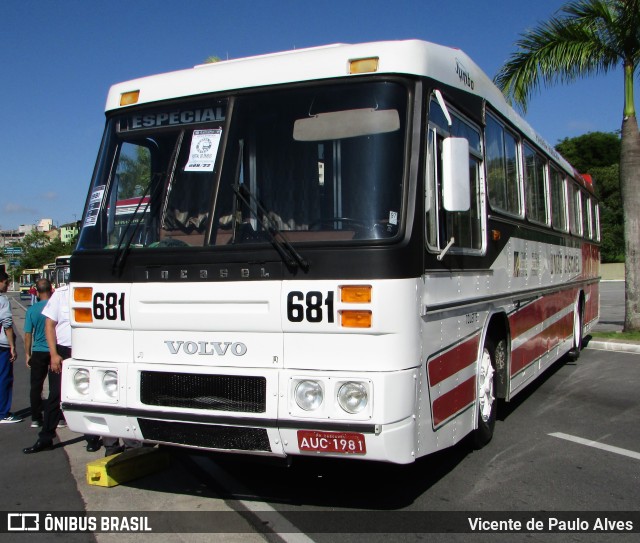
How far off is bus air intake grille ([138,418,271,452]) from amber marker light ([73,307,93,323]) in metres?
0.87

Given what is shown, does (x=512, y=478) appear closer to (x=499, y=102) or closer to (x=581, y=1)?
(x=499, y=102)

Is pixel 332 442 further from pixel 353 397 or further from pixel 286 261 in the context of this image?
pixel 286 261

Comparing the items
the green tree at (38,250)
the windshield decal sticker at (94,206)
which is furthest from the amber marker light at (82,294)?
the green tree at (38,250)

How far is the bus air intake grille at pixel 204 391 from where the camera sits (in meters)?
4.51

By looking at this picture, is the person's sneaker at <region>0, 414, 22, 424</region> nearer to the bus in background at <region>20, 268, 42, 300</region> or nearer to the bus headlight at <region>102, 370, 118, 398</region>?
the bus headlight at <region>102, 370, 118, 398</region>

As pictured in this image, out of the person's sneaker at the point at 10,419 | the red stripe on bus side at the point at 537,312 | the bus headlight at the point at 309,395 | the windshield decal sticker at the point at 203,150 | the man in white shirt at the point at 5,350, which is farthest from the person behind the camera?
the person's sneaker at the point at 10,419

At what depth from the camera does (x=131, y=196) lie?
5.25m

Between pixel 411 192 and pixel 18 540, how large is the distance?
348cm

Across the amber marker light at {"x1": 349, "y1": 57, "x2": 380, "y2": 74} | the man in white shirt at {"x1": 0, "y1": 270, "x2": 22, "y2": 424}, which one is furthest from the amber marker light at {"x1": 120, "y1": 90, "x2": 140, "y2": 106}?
the man in white shirt at {"x1": 0, "y1": 270, "x2": 22, "y2": 424}

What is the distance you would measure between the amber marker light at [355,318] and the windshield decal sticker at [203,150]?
4.73ft

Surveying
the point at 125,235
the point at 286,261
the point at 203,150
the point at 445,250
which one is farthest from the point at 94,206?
the point at 445,250

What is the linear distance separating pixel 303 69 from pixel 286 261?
1.37 metres

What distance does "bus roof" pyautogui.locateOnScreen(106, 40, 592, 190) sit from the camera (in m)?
4.64

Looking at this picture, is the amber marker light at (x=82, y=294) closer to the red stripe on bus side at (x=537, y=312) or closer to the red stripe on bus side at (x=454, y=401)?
the red stripe on bus side at (x=454, y=401)
